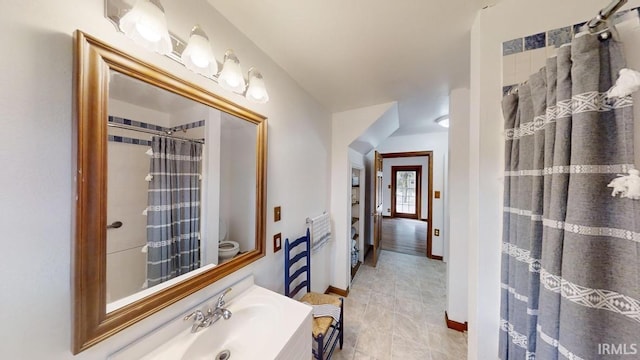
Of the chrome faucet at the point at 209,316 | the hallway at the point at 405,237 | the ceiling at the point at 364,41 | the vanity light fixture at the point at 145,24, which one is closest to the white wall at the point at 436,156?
the hallway at the point at 405,237

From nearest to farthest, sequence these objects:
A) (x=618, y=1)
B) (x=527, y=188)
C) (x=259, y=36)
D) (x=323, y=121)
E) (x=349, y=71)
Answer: (x=618, y=1)
(x=527, y=188)
(x=259, y=36)
(x=349, y=71)
(x=323, y=121)

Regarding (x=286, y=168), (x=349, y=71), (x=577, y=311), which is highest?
(x=349, y=71)

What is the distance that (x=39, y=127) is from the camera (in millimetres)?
530

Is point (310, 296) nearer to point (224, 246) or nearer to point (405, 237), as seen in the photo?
point (224, 246)

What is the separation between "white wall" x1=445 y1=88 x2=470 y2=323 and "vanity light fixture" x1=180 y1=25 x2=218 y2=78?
2071 millimetres

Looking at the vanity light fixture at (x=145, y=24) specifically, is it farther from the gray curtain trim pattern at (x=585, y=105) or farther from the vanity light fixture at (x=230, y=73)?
the gray curtain trim pattern at (x=585, y=105)

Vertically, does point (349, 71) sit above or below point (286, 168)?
above

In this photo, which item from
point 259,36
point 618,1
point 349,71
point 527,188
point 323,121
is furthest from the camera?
point 323,121

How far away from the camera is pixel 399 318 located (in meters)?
2.02

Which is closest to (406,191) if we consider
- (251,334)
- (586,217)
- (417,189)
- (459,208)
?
(417,189)

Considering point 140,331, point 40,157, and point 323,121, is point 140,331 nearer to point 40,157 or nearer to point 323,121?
point 40,157

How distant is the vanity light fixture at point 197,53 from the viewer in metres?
0.81

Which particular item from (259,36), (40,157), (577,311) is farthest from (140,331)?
(259,36)

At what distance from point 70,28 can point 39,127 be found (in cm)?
31
